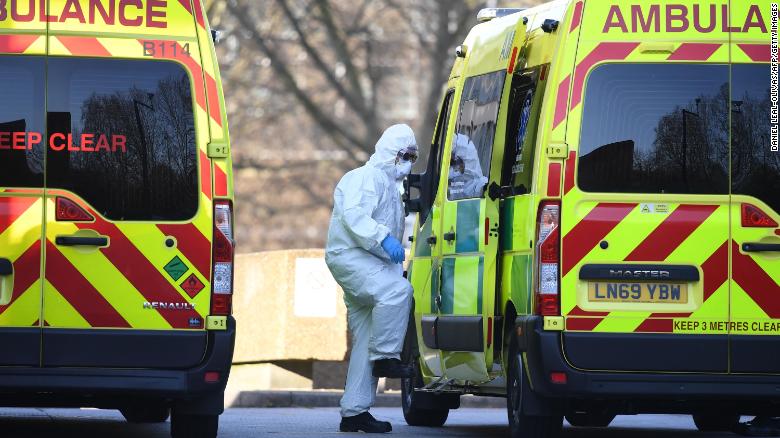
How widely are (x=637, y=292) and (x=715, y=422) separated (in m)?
3.30

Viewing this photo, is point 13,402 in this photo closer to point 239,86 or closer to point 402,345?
point 402,345

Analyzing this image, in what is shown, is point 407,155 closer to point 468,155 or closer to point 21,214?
point 468,155

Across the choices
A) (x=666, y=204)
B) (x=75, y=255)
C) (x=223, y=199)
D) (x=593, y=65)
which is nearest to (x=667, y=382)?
(x=666, y=204)

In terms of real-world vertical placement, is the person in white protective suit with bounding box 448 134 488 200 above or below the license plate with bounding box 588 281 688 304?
above

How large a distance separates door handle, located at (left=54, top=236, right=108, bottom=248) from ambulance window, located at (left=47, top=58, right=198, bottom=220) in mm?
122

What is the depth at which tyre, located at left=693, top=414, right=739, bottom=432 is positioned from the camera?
39.2ft

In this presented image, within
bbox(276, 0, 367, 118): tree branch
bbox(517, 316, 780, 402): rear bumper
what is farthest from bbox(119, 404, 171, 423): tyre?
bbox(276, 0, 367, 118): tree branch

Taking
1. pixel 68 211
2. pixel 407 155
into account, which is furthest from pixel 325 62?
pixel 68 211

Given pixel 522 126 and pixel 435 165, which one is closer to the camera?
pixel 522 126

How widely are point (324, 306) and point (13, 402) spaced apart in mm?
6429

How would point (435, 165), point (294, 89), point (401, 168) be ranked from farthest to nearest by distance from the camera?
point (294, 89) < point (435, 165) < point (401, 168)

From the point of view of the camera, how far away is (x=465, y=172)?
1062 cm

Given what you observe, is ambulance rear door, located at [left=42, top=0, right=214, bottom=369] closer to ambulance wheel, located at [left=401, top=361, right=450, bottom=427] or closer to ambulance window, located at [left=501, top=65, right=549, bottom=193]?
ambulance window, located at [left=501, top=65, right=549, bottom=193]

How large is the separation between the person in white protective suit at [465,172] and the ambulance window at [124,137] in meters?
1.94
